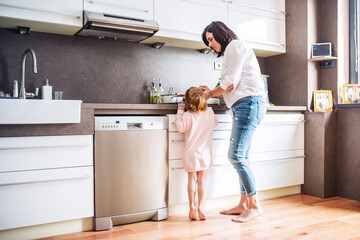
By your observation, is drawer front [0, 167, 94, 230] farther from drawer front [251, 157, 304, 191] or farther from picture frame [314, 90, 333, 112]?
picture frame [314, 90, 333, 112]

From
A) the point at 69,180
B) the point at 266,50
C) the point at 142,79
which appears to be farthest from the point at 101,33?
the point at 266,50

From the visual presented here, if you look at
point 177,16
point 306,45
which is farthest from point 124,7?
point 306,45

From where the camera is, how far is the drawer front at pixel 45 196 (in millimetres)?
1919

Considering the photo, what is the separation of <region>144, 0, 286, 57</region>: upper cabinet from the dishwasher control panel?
77 centimetres

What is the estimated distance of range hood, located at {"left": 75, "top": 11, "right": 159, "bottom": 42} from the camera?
235 centimetres

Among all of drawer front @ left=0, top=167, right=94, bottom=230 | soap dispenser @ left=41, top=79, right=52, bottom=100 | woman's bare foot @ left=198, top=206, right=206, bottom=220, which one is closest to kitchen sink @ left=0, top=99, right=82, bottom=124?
drawer front @ left=0, top=167, right=94, bottom=230

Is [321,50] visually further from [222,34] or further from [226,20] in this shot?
Answer: [222,34]

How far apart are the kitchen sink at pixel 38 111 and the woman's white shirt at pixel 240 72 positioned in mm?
1016

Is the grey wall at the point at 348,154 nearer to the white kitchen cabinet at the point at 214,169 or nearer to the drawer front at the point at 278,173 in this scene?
the drawer front at the point at 278,173

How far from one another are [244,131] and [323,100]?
123cm

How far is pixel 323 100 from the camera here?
3154mm

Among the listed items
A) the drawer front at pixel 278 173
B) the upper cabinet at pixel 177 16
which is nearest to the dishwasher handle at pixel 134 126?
the upper cabinet at pixel 177 16

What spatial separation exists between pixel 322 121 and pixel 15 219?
99.5 inches

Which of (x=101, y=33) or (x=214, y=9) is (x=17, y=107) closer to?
(x=101, y=33)
